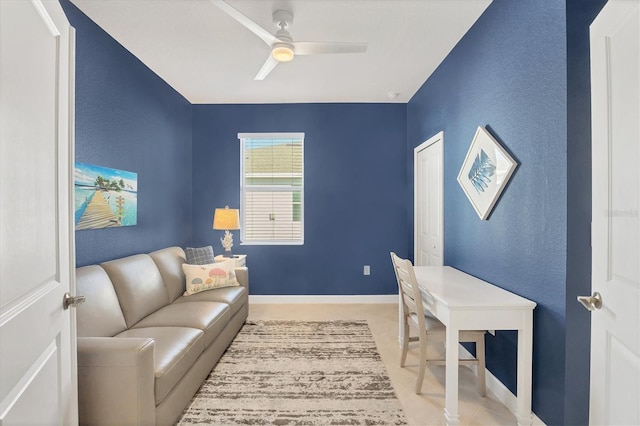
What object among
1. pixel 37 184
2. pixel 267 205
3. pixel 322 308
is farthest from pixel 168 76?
pixel 322 308

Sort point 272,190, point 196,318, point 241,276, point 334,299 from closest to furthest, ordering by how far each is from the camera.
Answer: point 196,318 → point 241,276 → point 334,299 → point 272,190

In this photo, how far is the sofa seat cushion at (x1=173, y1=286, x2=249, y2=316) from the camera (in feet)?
9.77

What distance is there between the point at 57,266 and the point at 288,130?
354cm

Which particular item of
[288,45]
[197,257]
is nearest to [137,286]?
[197,257]

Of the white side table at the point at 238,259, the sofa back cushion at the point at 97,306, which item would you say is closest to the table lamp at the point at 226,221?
the white side table at the point at 238,259

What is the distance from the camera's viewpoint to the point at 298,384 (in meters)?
2.37

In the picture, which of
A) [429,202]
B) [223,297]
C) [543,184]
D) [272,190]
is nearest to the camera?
[543,184]

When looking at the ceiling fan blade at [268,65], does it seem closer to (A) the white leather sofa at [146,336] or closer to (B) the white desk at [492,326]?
(A) the white leather sofa at [146,336]

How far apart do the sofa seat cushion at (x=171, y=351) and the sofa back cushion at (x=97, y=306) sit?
11cm

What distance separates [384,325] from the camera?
3.61 m

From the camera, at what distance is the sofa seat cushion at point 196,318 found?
2369mm

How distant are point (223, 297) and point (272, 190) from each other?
189 cm

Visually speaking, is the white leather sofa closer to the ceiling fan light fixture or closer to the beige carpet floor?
the beige carpet floor

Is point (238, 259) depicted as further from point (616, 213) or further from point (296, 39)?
point (616, 213)
